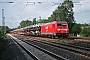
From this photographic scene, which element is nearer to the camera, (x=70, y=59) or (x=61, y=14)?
(x=70, y=59)

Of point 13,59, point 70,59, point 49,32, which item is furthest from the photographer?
point 49,32

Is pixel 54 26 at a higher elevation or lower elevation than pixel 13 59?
higher

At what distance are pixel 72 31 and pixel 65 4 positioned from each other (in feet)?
55.6

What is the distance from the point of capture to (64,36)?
3997 centimetres

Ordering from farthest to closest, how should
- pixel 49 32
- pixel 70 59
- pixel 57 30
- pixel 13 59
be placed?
pixel 49 32, pixel 57 30, pixel 13 59, pixel 70 59

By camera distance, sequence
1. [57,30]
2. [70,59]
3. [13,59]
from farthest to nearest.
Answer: [57,30] < [13,59] < [70,59]

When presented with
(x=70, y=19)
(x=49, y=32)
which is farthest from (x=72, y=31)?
(x=49, y=32)

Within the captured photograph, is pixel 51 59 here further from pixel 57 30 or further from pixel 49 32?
pixel 49 32

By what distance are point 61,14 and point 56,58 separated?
254 ft

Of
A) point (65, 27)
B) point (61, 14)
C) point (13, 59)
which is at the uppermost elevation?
point (61, 14)

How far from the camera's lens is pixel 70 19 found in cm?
9069

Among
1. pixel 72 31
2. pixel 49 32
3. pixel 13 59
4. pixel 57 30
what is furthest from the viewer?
pixel 72 31

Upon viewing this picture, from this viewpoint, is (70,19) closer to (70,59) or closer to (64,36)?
(64,36)

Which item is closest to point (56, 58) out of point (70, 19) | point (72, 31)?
point (72, 31)
